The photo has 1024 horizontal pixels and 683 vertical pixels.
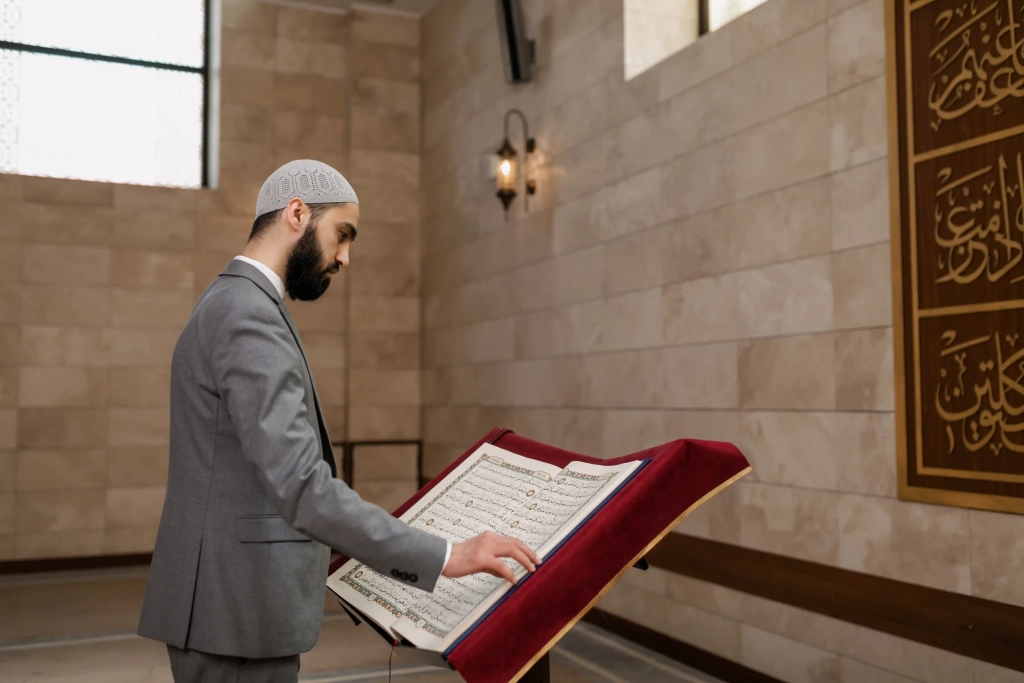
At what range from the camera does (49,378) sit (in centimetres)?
682

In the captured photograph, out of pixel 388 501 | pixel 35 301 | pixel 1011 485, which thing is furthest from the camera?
pixel 388 501

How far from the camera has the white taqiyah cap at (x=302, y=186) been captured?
1.74 m

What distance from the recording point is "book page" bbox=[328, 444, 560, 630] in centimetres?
165

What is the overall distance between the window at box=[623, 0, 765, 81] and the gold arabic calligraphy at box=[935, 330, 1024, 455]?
241 centimetres

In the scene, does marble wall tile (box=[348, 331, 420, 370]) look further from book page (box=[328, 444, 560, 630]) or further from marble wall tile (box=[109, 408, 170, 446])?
book page (box=[328, 444, 560, 630])

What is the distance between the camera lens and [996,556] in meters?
2.89

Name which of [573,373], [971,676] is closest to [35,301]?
[573,373]

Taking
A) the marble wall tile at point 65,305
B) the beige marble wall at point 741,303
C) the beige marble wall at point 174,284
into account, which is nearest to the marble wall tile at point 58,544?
the beige marble wall at point 174,284

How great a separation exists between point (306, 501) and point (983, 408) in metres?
2.28

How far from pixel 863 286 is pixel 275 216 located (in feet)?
7.74

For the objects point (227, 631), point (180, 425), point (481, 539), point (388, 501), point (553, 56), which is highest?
point (553, 56)

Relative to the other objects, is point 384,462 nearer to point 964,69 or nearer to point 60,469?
point 60,469

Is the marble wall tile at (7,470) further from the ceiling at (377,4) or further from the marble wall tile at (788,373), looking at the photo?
the marble wall tile at (788,373)

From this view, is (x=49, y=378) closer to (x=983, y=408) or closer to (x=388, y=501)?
(x=388, y=501)
